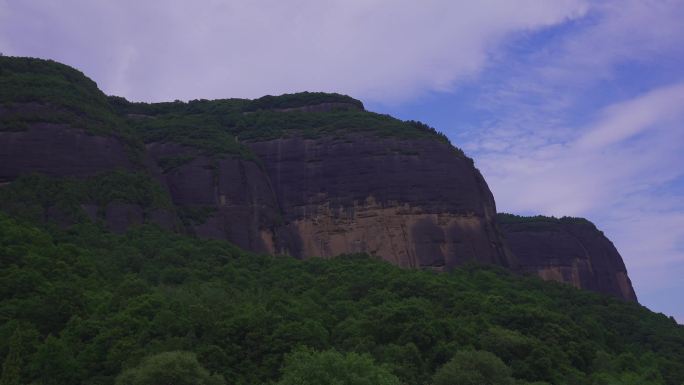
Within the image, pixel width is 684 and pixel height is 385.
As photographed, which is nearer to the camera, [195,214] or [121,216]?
[121,216]

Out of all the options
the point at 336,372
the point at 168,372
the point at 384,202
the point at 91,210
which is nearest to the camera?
the point at 336,372

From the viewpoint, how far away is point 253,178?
201 ft

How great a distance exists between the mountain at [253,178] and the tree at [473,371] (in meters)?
23.7

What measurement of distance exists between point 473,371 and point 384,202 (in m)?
28.4

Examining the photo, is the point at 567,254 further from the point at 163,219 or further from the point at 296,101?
the point at 163,219

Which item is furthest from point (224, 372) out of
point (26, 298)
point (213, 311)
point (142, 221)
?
point (142, 221)

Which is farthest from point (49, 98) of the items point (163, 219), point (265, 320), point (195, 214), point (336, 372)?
point (336, 372)

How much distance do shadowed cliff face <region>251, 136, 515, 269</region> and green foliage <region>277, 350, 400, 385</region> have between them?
A: 29.8 metres

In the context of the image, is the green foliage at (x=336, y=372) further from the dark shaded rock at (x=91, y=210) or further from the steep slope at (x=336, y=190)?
the steep slope at (x=336, y=190)

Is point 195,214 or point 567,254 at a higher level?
point 195,214

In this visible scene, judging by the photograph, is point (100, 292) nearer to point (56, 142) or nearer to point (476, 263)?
point (56, 142)

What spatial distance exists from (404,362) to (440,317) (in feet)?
21.8

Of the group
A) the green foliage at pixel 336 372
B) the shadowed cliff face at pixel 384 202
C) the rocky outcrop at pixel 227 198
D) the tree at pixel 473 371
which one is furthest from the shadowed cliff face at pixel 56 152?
the green foliage at pixel 336 372

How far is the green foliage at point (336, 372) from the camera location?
2634 centimetres
